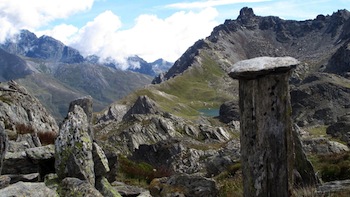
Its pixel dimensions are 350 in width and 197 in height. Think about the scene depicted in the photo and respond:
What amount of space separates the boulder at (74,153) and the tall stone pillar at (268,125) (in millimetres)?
5564

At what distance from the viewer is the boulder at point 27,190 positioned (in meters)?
8.38

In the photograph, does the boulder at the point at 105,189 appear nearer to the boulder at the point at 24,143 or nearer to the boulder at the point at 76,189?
the boulder at the point at 76,189

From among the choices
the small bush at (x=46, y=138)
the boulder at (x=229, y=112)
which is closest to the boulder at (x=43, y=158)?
the small bush at (x=46, y=138)

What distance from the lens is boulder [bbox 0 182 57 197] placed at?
838cm

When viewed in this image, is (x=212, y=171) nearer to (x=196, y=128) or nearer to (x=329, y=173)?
(x=329, y=173)

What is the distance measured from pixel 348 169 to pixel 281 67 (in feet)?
45.1

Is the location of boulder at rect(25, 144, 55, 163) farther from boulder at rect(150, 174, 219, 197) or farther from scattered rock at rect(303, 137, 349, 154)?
scattered rock at rect(303, 137, 349, 154)

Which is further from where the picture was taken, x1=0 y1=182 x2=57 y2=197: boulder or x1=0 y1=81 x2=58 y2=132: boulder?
x1=0 y1=81 x2=58 y2=132: boulder

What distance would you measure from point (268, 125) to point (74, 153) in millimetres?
6619

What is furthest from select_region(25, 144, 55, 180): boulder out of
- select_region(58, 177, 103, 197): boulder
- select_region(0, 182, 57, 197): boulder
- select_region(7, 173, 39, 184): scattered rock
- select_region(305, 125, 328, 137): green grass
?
select_region(305, 125, 328, 137): green grass

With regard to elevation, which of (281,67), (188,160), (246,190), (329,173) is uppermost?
(281,67)

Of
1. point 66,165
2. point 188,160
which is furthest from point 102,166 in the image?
point 188,160

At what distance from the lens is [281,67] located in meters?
10.3

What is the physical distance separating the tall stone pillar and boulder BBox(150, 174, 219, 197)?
4.85 meters
